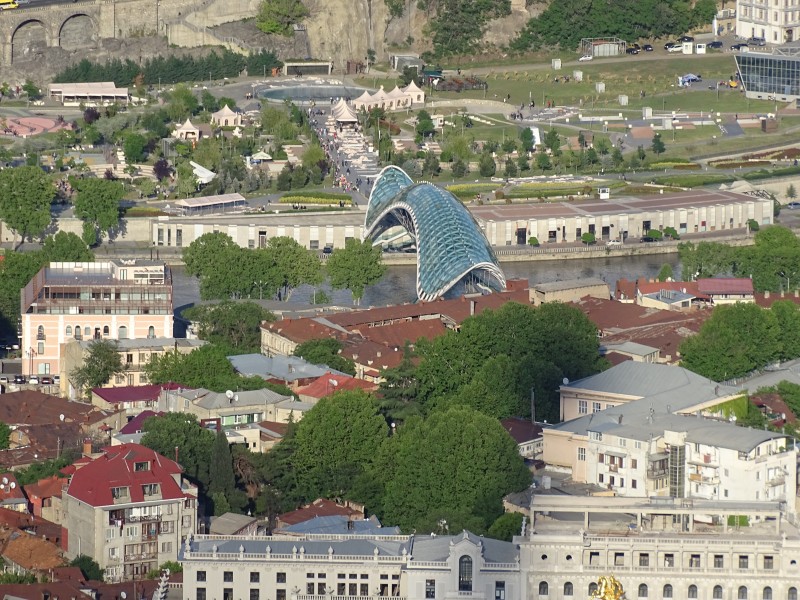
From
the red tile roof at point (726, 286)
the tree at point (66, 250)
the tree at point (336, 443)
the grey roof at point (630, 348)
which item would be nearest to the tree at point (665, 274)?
the red tile roof at point (726, 286)

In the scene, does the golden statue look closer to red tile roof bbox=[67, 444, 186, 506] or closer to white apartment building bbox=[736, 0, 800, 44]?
red tile roof bbox=[67, 444, 186, 506]

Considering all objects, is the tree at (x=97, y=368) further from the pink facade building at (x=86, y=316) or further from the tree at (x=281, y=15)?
the tree at (x=281, y=15)

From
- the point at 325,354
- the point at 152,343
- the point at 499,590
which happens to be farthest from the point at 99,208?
the point at 499,590

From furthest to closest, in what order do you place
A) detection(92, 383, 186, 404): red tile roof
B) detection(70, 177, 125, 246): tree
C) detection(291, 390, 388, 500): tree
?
detection(70, 177, 125, 246): tree < detection(92, 383, 186, 404): red tile roof < detection(291, 390, 388, 500): tree

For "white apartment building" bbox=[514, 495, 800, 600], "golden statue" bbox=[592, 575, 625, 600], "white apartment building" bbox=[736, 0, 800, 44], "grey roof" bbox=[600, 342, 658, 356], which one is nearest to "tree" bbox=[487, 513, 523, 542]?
"white apartment building" bbox=[514, 495, 800, 600]

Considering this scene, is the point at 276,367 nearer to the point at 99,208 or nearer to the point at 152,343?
the point at 152,343

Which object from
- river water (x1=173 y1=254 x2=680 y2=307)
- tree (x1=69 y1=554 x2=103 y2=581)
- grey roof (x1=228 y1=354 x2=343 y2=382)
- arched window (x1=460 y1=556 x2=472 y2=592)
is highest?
arched window (x1=460 y1=556 x2=472 y2=592)

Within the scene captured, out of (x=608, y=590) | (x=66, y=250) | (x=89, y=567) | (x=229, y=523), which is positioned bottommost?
(x=89, y=567)
